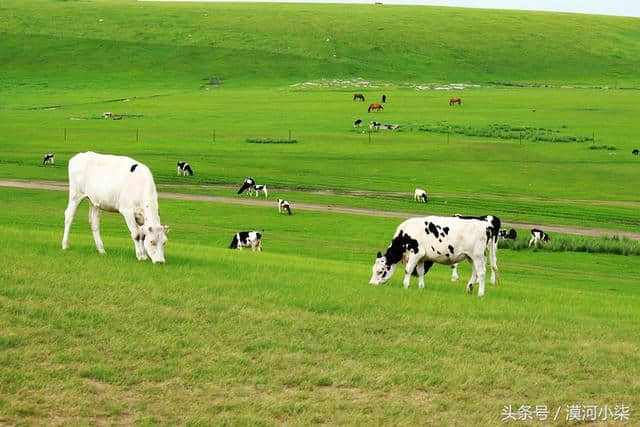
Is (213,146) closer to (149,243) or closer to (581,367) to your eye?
(149,243)

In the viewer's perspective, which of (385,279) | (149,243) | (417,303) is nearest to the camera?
(417,303)

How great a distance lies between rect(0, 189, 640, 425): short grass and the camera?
12.3m

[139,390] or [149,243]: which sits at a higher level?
[149,243]

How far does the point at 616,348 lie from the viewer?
16.1 metres

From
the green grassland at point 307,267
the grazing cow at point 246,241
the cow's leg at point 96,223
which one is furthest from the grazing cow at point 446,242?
the grazing cow at point 246,241

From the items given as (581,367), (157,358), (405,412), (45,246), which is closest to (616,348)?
(581,367)

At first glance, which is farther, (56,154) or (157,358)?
(56,154)

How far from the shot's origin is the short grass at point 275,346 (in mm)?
12258

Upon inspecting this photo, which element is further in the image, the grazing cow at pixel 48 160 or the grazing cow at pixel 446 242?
the grazing cow at pixel 48 160

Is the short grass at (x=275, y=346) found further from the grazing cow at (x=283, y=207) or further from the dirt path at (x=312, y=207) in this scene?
the grazing cow at (x=283, y=207)

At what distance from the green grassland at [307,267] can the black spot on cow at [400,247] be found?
891 millimetres

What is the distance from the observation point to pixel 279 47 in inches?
6452

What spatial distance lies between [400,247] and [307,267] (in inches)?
152

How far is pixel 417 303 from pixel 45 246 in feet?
28.6
